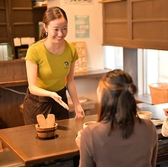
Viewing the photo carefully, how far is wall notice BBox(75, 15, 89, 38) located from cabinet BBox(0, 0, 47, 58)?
2.23 m

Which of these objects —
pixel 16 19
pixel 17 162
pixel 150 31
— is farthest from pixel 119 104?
pixel 16 19

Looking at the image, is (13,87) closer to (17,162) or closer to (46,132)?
(17,162)

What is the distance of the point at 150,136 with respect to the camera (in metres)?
1.70

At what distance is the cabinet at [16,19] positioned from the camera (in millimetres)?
6379

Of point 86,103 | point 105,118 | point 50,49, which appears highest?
point 50,49

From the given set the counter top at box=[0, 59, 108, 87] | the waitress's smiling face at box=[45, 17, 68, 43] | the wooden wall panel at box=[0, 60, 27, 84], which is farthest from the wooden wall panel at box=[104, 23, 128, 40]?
the waitress's smiling face at box=[45, 17, 68, 43]

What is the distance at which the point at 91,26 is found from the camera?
4.38 m

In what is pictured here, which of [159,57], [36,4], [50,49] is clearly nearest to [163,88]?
[159,57]

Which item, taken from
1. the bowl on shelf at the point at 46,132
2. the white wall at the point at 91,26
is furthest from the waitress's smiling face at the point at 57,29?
the white wall at the point at 91,26

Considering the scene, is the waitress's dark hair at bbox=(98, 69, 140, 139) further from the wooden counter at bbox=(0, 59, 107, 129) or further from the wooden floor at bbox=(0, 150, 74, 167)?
the wooden counter at bbox=(0, 59, 107, 129)

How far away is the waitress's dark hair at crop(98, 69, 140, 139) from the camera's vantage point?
1.61m

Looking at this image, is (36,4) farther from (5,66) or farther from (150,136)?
(150,136)

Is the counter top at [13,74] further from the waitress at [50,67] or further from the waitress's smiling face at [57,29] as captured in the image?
the waitress's smiling face at [57,29]

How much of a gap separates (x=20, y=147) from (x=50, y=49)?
876mm
